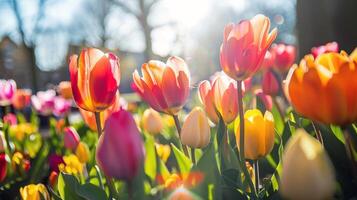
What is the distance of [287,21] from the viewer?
32531mm

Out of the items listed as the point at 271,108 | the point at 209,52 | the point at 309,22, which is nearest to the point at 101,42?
the point at 209,52

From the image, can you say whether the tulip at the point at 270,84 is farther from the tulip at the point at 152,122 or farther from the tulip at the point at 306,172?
the tulip at the point at 306,172

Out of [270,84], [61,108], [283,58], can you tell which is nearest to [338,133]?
[270,84]

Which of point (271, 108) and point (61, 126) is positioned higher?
Answer: point (271, 108)

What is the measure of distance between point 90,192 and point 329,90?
47cm

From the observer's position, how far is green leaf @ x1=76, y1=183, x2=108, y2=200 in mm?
781

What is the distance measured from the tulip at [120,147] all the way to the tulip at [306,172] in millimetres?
210

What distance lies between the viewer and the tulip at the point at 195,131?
2.84 feet

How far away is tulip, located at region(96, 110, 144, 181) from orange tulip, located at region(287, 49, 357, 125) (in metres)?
0.25

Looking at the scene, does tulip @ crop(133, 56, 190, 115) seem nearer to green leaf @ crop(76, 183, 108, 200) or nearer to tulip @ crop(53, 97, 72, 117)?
green leaf @ crop(76, 183, 108, 200)

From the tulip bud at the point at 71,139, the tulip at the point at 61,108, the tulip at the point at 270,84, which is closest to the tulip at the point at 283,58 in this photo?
the tulip at the point at 270,84

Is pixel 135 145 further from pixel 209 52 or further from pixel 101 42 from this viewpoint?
pixel 209 52

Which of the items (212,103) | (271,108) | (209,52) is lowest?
(209,52)

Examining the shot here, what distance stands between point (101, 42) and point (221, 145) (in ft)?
77.6
